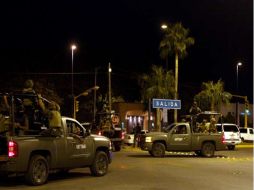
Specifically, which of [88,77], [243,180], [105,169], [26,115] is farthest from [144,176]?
[88,77]

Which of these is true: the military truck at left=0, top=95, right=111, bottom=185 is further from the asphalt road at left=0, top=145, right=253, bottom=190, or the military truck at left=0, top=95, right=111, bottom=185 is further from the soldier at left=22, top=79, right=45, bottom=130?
the asphalt road at left=0, top=145, right=253, bottom=190

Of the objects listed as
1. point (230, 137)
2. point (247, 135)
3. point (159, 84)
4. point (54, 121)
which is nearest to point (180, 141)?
point (230, 137)

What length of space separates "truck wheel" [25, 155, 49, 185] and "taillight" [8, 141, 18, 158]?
2.12ft

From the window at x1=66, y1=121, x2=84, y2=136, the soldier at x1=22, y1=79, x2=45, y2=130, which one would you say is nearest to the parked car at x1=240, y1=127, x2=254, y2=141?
the window at x1=66, y1=121, x2=84, y2=136

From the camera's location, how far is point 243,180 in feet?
53.7

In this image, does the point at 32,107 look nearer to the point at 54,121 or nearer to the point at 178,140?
the point at 54,121

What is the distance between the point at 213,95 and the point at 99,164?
4502cm

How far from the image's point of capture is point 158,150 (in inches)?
1067

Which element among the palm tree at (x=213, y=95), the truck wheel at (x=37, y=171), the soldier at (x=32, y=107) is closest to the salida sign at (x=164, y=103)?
the soldier at (x=32, y=107)

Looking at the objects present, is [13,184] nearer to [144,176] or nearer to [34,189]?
[34,189]

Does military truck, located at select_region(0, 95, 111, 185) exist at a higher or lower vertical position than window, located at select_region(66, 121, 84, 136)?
lower

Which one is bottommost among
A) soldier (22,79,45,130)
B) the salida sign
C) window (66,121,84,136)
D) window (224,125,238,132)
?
window (224,125,238,132)

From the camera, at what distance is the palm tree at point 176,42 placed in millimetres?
49216

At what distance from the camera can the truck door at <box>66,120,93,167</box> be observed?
1599 cm
